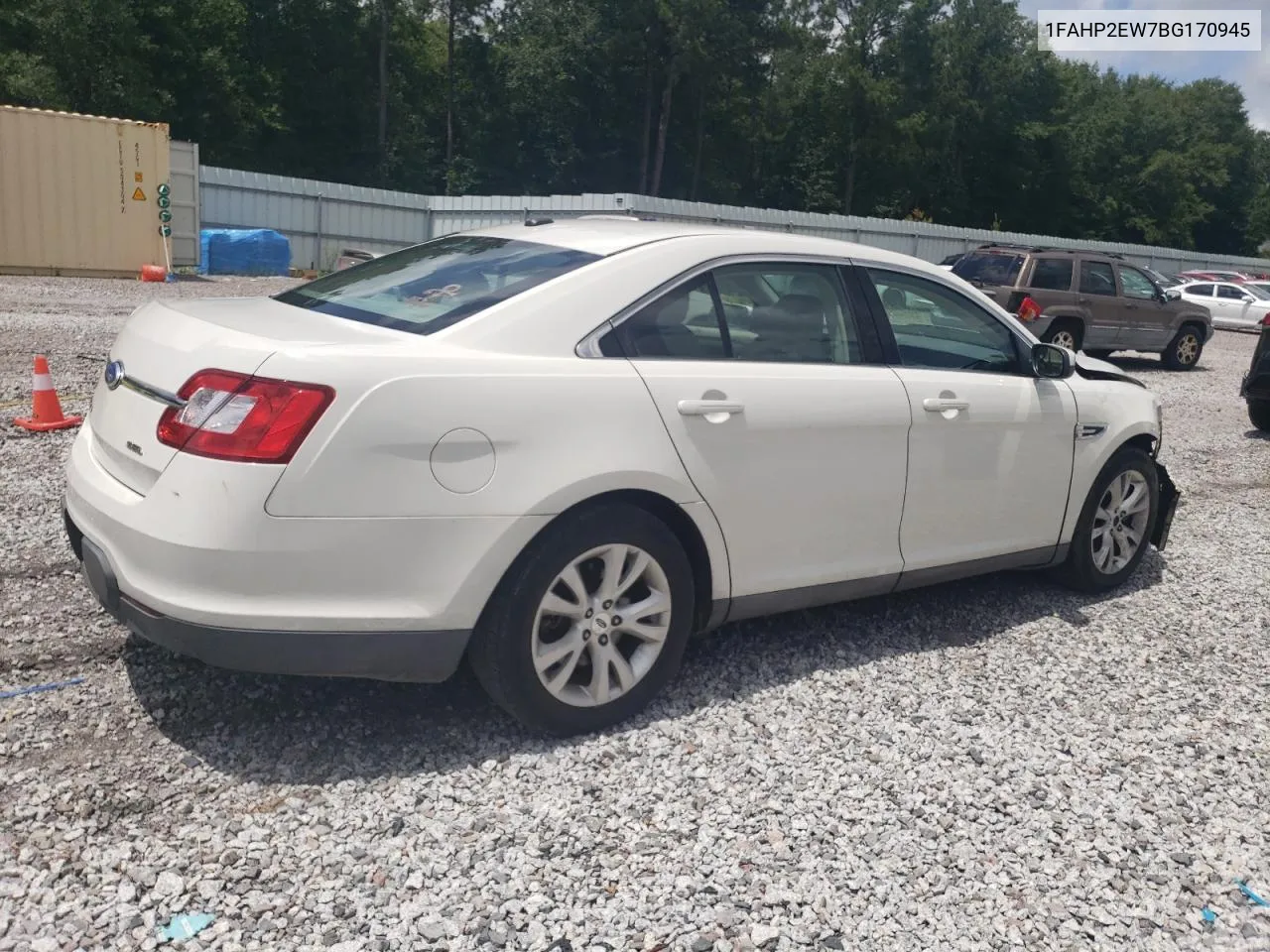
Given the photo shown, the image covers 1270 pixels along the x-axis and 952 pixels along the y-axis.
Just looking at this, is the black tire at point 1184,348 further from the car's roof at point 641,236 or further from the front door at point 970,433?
the car's roof at point 641,236

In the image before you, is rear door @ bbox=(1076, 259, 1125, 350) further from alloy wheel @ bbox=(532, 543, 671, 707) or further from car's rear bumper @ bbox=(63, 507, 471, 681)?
car's rear bumper @ bbox=(63, 507, 471, 681)

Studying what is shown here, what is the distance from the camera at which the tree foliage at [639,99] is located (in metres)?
44.1

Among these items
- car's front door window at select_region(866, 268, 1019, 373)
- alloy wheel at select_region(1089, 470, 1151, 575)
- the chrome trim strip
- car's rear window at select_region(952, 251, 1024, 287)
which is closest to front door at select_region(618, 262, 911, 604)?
car's front door window at select_region(866, 268, 1019, 373)

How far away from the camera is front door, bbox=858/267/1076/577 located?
4422 mm

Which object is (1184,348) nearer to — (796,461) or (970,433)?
(970,433)

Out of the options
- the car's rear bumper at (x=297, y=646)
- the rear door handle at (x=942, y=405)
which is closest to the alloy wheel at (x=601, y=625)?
the car's rear bumper at (x=297, y=646)

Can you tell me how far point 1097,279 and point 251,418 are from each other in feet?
52.8

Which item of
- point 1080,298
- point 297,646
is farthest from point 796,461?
point 1080,298

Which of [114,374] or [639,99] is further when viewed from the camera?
[639,99]

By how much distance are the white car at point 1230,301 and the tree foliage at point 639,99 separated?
30224 mm

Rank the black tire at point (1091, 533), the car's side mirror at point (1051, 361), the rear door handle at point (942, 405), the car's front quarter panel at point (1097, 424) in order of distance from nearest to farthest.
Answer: the rear door handle at point (942, 405) < the car's side mirror at point (1051, 361) < the car's front quarter panel at point (1097, 424) < the black tire at point (1091, 533)

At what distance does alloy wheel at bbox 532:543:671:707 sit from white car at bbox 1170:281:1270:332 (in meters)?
30.3

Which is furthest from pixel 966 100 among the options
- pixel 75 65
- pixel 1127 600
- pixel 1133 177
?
pixel 1127 600

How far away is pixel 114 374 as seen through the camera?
355 cm
